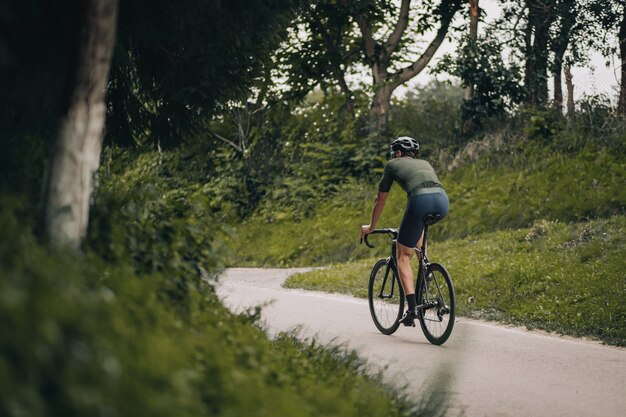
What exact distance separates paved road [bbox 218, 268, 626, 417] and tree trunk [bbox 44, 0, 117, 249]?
1.73 meters

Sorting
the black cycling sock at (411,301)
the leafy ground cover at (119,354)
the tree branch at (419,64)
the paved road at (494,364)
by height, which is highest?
the tree branch at (419,64)

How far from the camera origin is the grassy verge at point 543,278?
1062cm

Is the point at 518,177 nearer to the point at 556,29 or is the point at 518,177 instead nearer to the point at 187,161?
the point at 556,29

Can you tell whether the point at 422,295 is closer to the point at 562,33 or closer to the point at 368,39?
the point at 562,33

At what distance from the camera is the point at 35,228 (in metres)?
4.67

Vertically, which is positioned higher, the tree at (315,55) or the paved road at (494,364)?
the tree at (315,55)

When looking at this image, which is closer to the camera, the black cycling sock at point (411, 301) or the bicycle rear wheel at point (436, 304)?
the bicycle rear wheel at point (436, 304)

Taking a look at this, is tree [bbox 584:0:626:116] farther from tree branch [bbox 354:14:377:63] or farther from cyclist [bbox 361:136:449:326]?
cyclist [bbox 361:136:449:326]

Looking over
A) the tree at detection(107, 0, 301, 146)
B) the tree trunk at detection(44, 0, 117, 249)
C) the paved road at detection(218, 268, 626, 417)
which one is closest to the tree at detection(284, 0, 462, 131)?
the paved road at detection(218, 268, 626, 417)

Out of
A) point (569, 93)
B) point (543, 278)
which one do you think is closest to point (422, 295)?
point (543, 278)

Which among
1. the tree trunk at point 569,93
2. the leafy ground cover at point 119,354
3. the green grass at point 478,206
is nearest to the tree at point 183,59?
the leafy ground cover at point 119,354

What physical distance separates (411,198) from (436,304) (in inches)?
43.3

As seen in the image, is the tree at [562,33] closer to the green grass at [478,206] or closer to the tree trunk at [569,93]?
the tree trunk at [569,93]

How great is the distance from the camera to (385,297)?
401 inches
